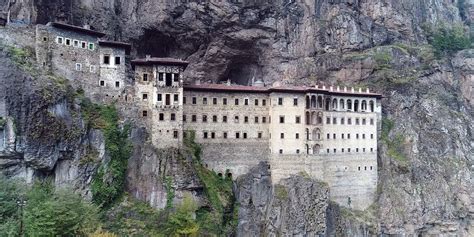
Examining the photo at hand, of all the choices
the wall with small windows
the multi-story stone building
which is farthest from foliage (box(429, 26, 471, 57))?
the wall with small windows

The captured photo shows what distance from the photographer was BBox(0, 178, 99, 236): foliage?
3014 cm

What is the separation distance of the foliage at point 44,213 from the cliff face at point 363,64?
68.5ft

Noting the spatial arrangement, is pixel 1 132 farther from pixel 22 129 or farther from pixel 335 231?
pixel 335 231

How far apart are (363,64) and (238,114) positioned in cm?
2102

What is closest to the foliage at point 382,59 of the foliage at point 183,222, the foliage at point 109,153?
the foliage at point 183,222

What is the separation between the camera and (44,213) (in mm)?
30891

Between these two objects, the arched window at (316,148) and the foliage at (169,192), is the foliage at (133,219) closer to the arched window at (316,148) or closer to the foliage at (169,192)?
the foliage at (169,192)

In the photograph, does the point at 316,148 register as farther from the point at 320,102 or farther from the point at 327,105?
the point at 327,105

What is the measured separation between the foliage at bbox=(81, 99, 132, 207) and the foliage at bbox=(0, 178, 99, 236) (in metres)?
3.41

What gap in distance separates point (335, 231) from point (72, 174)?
84.4 ft

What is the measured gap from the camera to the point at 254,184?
4522cm

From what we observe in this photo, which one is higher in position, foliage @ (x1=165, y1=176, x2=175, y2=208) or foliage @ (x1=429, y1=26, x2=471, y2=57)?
foliage @ (x1=429, y1=26, x2=471, y2=57)

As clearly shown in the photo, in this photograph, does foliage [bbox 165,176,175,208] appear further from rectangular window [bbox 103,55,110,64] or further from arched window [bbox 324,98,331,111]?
arched window [bbox 324,98,331,111]

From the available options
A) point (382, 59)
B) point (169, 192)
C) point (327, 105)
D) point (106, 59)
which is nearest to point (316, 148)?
point (327, 105)
